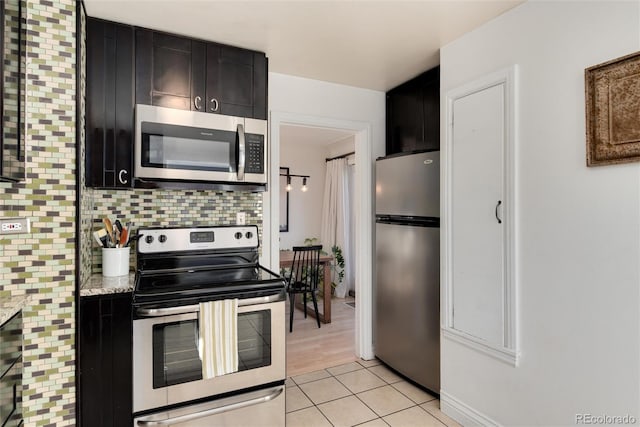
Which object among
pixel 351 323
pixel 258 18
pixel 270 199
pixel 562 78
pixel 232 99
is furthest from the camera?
pixel 351 323

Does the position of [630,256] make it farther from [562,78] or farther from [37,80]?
[37,80]

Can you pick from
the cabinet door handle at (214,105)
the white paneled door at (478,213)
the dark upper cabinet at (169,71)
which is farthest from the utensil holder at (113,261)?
the white paneled door at (478,213)

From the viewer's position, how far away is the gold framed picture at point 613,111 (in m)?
1.39

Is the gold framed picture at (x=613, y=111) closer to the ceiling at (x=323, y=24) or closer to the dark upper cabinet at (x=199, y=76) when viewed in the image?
the ceiling at (x=323, y=24)

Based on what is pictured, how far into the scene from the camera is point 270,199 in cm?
274

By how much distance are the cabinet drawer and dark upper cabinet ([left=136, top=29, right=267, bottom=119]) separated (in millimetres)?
1274

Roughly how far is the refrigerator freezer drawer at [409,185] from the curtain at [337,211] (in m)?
2.42

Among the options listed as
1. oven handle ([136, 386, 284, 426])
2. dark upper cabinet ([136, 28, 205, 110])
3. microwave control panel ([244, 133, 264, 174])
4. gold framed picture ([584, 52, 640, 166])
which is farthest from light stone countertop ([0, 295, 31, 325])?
gold framed picture ([584, 52, 640, 166])

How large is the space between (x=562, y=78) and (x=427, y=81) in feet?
3.98

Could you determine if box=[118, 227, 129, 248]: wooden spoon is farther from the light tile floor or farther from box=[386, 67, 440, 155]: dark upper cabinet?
box=[386, 67, 440, 155]: dark upper cabinet

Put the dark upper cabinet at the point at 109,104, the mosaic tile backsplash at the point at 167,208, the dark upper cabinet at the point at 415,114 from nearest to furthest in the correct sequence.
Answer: the dark upper cabinet at the point at 109,104 → the mosaic tile backsplash at the point at 167,208 → the dark upper cabinet at the point at 415,114

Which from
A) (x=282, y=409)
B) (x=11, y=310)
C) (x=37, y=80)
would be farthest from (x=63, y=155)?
(x=282, y=409)

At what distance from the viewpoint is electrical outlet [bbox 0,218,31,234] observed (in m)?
1.56

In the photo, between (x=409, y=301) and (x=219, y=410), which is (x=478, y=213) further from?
(x=219, y=410)
